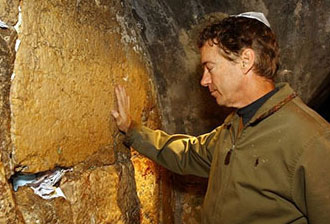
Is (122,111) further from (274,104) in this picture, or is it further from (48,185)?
(274,104)

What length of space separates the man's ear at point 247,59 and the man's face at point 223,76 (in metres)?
0.01

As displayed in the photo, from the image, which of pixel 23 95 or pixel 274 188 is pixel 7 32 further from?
pixel 274 188

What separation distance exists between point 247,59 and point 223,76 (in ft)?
0.35

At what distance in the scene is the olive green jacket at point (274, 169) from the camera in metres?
1.11

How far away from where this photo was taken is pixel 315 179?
1091mm

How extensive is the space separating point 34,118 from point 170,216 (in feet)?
3.64

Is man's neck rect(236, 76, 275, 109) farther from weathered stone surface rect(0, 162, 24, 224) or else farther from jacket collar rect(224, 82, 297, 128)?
weathered stone surface rect(0, 162, 24, 224)

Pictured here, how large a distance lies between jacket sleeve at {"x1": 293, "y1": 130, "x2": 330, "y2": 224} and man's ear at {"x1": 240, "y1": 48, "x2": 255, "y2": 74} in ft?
1.12

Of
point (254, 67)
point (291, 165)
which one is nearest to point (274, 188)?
point (291, 165)

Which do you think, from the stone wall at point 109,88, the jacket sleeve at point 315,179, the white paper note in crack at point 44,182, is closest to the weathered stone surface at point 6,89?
the stone wall at point 109,88

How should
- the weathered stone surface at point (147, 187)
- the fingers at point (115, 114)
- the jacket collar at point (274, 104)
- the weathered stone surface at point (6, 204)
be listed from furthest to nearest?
the weathered stone surface at point (147, 187) → the fingers at point (115, 114) → the jacket collar at point (274, 104) → the weathered stone surface at point (6, 204)

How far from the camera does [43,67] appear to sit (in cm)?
110

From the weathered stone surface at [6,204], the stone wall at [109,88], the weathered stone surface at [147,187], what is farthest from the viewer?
the weathered stone surface at [147,187]

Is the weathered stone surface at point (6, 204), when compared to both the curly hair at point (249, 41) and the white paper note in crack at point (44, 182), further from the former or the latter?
the curly hair at point (249, 41)
